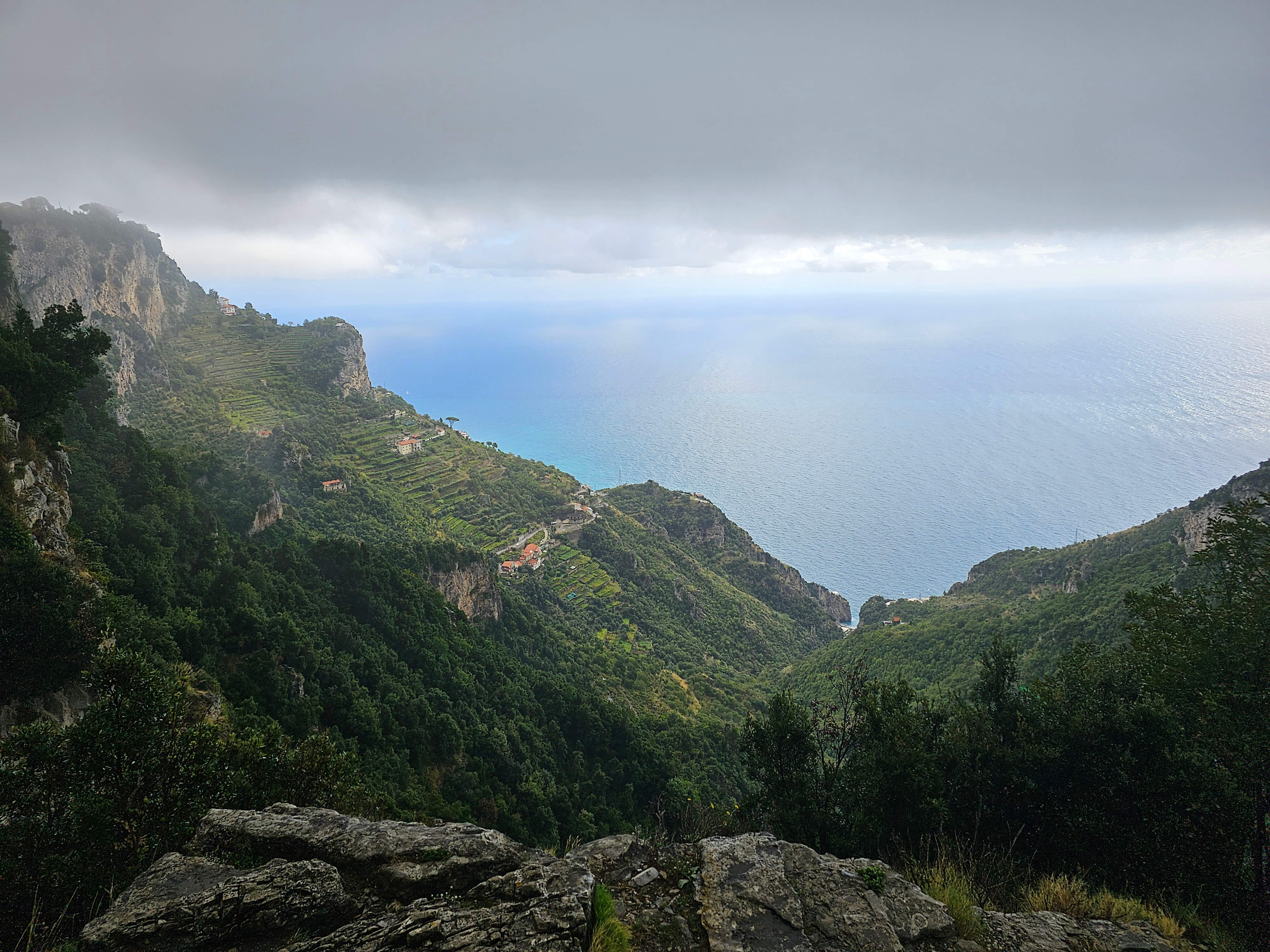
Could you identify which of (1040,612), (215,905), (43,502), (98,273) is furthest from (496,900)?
(98,273)

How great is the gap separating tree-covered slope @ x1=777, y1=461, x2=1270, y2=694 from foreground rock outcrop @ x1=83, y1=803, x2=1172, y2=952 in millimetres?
27594

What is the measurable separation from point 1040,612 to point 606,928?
49758 mm

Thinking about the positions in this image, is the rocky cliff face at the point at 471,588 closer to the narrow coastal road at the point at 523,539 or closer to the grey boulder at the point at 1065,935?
the narrow coastal road at the point at 523,539

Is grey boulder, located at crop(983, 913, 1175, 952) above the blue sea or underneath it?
underneath

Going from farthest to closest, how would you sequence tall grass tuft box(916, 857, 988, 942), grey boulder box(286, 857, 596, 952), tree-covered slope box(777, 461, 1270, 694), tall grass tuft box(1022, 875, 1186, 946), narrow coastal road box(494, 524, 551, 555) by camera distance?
narrow coastal road box(494, 524, 551, 555), tree-covered slope box(777, 461, 1270, 694), tall grass tuft box(1022, 875, 1186, 946), tall grass tuft box(916, 857, 988, 942), grey boulder box(286, 857, 596, 952)

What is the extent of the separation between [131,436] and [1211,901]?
36.1 meters

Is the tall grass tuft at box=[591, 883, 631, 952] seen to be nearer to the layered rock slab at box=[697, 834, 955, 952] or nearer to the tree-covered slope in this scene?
the layered rock slab at box=[697, 834, 955, 952]

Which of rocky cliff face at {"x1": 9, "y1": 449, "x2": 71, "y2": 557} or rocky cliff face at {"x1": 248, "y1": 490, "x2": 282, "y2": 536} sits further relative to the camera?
rocky cliff face at {"x1": 248, "y1": 490, "x2": 282, "y2": 536}

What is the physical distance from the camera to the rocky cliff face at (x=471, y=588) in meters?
38.9

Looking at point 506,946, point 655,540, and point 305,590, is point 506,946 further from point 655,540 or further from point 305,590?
point 655,540

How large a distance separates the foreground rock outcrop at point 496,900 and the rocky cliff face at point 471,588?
3199cm

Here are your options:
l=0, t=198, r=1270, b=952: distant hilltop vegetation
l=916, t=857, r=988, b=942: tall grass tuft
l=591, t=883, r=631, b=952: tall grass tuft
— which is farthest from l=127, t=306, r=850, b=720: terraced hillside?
l=591, t=883, r=631, b=952: tall grass tuft

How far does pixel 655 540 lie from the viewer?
72000mm

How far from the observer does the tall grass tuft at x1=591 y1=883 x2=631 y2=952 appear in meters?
5.55
